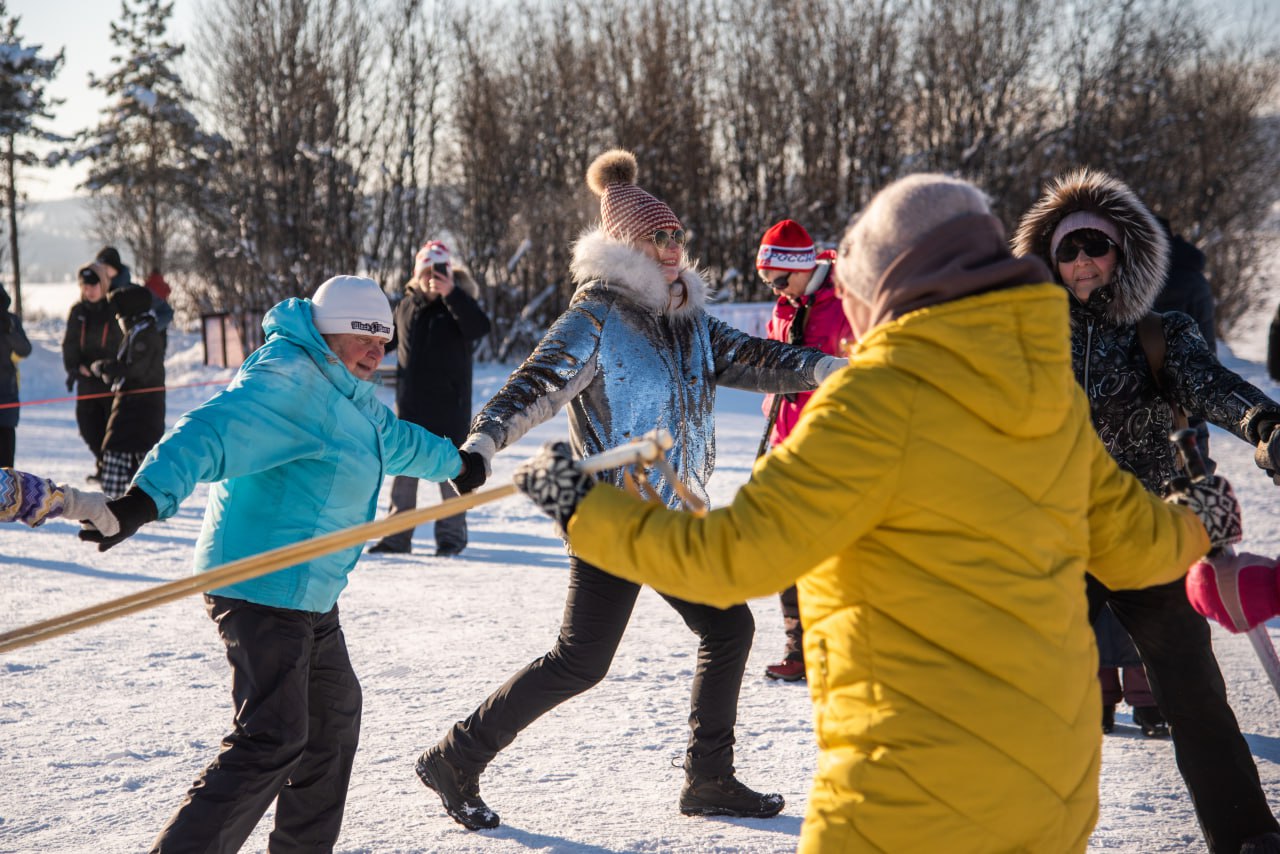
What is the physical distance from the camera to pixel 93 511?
2377mm

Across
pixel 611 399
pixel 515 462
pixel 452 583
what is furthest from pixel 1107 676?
pixel 515 462

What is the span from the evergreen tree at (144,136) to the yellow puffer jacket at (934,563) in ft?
109

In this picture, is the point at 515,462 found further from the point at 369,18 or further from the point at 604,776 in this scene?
the point at 369,18

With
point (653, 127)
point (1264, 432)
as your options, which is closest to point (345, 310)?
point (1264, 432)

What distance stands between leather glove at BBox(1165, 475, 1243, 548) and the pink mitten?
12 cm

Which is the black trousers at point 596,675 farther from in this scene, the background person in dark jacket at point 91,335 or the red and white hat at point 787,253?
the background person in dark jacket at point 91,335

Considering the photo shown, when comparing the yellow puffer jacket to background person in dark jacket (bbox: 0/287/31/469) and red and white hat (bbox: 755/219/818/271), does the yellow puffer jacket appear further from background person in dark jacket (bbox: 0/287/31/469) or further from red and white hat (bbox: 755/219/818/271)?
background person in dark jacket (bbox: 0/287/31/469)

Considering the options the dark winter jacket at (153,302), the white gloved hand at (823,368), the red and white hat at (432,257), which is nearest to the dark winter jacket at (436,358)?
the red and white hat at (432,257)

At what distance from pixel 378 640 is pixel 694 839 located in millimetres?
2463

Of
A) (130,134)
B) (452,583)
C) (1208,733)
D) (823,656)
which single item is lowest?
(452,583)

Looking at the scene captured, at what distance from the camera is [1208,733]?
117 inches

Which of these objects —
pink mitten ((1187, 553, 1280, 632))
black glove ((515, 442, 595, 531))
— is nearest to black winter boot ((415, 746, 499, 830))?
black glove ((515, 442, 595, 531))

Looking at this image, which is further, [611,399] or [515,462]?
[515,462]

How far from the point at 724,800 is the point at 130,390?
6805 millimetres
